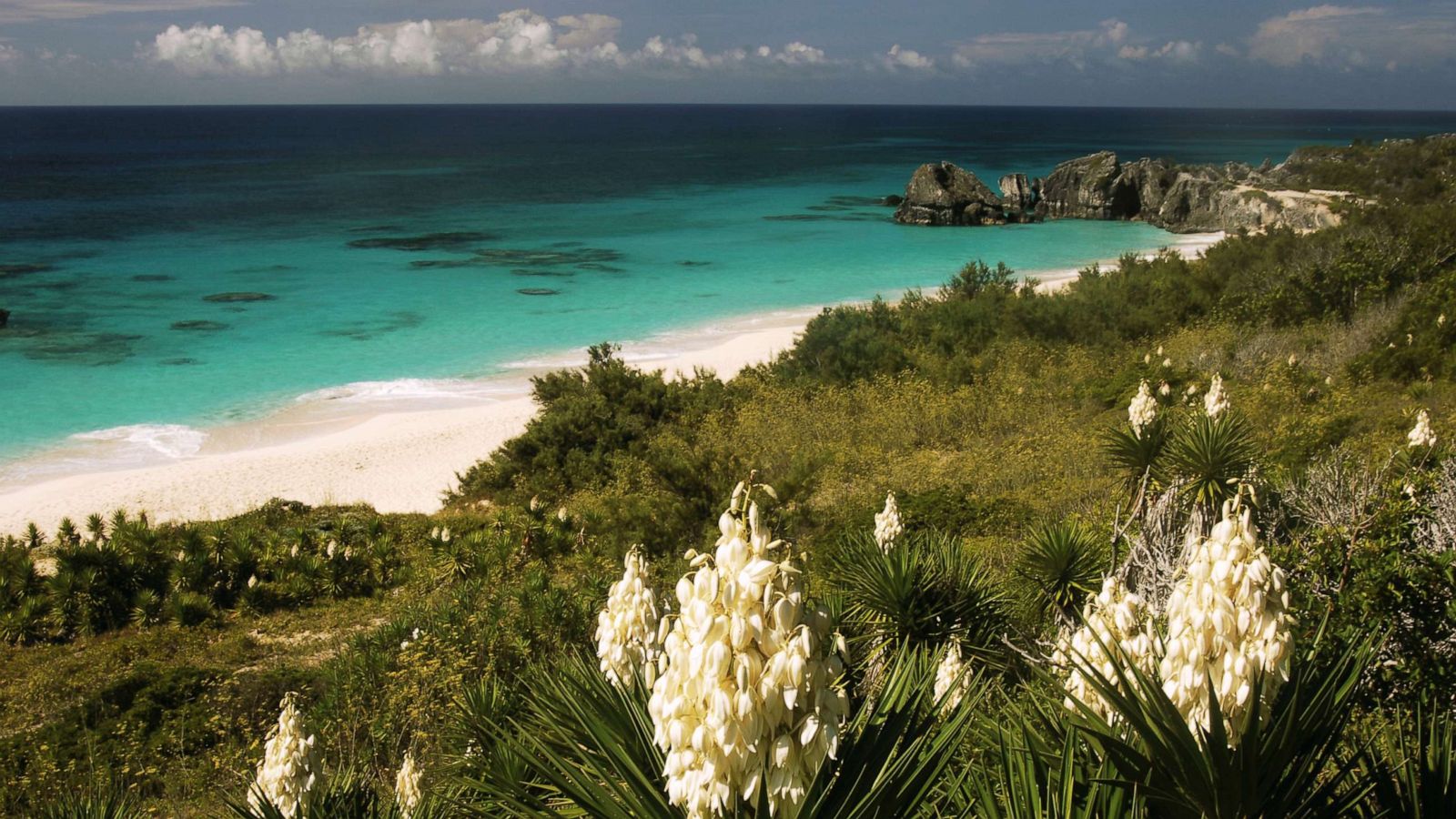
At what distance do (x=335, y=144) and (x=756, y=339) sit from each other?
107835 mm

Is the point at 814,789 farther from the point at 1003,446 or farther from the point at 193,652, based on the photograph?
the point at 1003,446

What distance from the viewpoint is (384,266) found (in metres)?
42.3

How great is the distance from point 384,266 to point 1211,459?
39.1 meters

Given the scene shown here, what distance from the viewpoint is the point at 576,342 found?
30.2 m

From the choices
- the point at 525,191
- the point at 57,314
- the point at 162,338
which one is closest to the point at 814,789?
the point at 162,338

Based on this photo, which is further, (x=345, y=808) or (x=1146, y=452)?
(x=1146, y=452)

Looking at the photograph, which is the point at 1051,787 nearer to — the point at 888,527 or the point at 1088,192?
the point at 888,527

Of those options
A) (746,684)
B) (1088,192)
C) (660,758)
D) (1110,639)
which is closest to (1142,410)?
(1110,639)

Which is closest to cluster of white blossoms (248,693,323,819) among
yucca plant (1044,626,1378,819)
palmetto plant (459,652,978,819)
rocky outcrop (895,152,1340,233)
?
palmetto plant (459,652,978,819)

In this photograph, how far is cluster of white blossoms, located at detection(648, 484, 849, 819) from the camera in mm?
2496

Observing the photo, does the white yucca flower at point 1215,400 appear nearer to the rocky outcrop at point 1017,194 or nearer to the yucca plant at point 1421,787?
the yucca plant at point 1421,787

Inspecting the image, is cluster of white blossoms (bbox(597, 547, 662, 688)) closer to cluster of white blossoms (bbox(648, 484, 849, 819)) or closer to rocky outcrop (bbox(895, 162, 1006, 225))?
cluster of white blossoms (bbox(648, 484, 849, 819))

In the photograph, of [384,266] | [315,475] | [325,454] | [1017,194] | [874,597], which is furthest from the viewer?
[1017,194]

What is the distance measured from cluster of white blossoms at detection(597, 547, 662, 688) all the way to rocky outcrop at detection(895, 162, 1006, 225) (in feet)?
178
